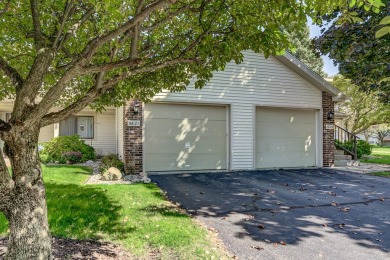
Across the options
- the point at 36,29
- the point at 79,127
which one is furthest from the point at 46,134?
the point at 36,29

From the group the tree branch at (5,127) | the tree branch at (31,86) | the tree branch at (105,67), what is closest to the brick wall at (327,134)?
the tree branch at (105,67)

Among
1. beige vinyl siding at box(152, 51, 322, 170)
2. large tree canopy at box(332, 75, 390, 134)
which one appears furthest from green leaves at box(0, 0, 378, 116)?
large tree canopy at box(332, 75, 390, 134)

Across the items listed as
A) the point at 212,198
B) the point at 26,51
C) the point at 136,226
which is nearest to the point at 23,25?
the point at 26,51

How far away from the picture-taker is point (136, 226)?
14.4 feet

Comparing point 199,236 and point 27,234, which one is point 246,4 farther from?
point 27,234

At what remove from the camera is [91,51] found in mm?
2787

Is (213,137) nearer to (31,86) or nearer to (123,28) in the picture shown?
(123,28)

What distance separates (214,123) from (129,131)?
3.22 meters

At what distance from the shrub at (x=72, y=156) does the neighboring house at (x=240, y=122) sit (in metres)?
2.85

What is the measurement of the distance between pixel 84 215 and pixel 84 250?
1.42m

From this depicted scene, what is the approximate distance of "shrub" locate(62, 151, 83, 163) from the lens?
40.7ft

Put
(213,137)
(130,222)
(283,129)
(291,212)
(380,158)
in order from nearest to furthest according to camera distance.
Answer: (130,222) → (291,212) → (213,137) → (283,129) → (380,158)

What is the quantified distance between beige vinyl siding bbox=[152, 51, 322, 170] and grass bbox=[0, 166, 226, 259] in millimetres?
4738

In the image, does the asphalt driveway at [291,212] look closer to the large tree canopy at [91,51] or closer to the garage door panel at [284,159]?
the garage door panel at [284,159]
